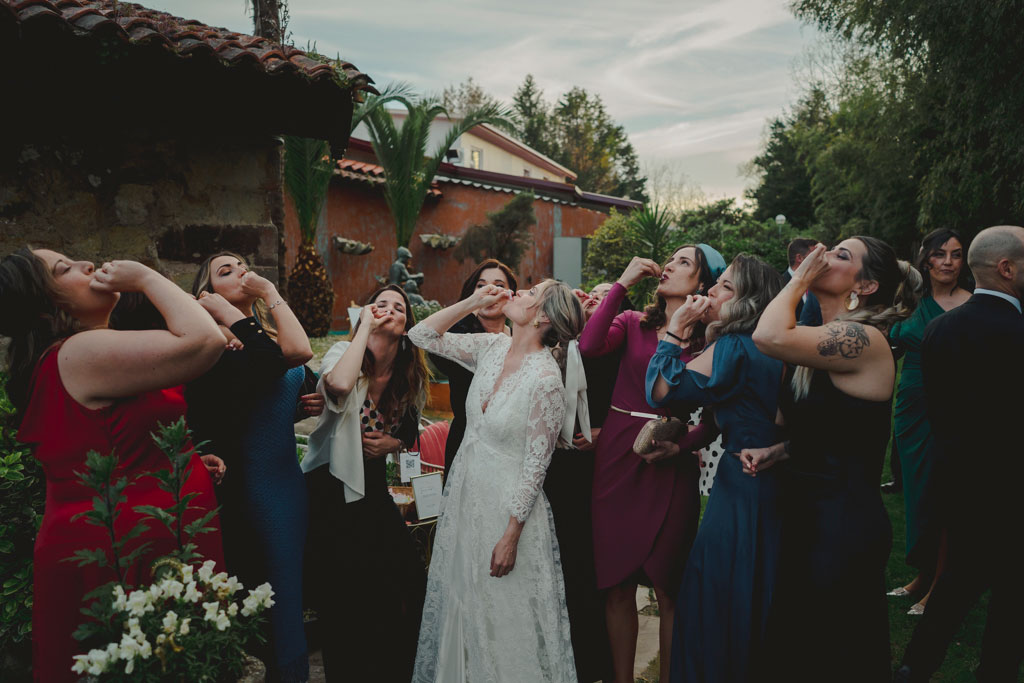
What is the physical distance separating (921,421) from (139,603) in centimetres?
461

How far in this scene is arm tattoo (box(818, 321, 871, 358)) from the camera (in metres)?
2.50

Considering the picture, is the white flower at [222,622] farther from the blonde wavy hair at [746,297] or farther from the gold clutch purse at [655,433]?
the blonde wavy hair at [746,297]

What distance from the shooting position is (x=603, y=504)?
10.8 feet

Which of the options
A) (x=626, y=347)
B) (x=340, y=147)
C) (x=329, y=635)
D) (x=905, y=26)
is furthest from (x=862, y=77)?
(x=329, y=635)

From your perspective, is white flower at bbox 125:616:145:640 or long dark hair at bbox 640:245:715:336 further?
long dark hair at bbox 640:245:715:336

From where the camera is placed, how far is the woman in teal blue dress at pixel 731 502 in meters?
2.76

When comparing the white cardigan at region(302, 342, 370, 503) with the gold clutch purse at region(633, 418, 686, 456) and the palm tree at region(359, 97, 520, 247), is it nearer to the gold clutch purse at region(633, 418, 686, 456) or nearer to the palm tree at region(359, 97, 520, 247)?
the gold clutch purse at region(633, 418, 686, 456)

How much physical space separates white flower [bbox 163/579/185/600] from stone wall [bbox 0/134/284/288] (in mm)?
3714

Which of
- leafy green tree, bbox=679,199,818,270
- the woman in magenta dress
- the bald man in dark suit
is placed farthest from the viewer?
leafy green tree, bbox=679,199,818,270

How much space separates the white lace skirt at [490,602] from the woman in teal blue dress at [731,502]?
0.57 meters

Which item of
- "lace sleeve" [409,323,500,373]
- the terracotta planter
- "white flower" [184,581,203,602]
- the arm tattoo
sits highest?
the arm tattoo

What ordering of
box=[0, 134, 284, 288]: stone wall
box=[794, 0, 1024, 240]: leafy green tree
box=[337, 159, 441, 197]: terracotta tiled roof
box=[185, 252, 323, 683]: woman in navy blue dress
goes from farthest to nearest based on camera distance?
box=[337, 159, 441, 197]: terracotta tiled roof < box=[794, 0, 1024, 240]: leafy green tree < box=[0, 134, 284, 288]: stone wall < box=[185, 252, 323, 683]: woman in navy blue dress

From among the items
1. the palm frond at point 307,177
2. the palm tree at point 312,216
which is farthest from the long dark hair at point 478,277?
the palm tree at point 312,216

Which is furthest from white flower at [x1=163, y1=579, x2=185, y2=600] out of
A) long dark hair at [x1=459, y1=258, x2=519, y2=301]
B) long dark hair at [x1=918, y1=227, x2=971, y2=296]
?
long dark hair at [x1=918, y1=227, x2=971, y2=296]
